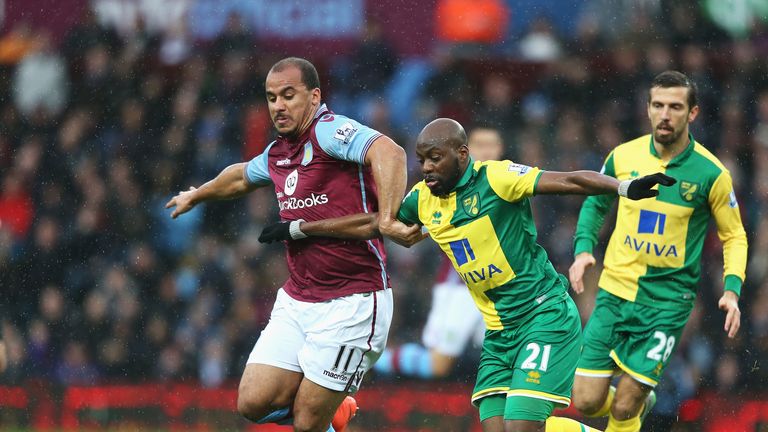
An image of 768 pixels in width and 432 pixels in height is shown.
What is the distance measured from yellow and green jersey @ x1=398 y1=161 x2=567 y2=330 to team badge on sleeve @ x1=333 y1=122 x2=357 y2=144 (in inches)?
18.2

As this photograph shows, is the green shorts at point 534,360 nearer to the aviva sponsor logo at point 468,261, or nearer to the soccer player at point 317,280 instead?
the aviva sponsor logo at point 468,261

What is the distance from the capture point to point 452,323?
11648mm

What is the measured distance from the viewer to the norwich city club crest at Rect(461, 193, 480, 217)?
6.26 metres

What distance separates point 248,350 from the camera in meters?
12.9

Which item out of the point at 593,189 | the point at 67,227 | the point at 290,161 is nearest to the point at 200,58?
the point at 67,227

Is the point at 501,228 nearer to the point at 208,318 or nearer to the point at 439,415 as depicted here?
the point at 439,415

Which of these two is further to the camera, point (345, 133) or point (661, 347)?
point (661, 347)

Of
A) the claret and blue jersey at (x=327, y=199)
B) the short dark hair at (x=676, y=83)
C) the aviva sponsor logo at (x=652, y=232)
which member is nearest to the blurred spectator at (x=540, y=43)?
the short dark hair at (x=676, y=83)

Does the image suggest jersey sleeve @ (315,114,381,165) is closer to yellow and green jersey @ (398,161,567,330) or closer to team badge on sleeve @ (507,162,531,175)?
A: yellow and green jersey @ (398,161,567,330)

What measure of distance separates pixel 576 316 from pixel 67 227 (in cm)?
917

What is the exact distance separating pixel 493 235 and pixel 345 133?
95cm

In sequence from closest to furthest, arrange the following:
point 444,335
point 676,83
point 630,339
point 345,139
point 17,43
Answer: point 345,139, point 676,83, point 630,339, point 444,335, point 17,43

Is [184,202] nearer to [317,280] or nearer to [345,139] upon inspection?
[317,280]

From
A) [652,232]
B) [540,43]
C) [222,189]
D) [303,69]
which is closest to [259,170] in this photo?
[222,189]
